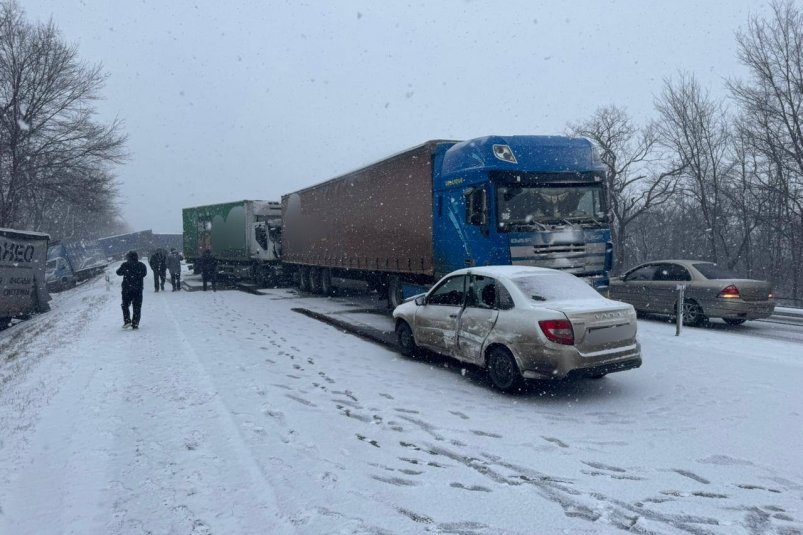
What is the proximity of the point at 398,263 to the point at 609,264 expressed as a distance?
4993mm

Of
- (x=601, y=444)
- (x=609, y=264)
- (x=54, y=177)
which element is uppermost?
(x=54, y=177)

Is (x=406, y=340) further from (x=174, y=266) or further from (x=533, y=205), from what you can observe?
(x=174, y=266)

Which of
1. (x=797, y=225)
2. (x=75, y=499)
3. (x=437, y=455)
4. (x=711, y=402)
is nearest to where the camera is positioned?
(x=75, y=499)

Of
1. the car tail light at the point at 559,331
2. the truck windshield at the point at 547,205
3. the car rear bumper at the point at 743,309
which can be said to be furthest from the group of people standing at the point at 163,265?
the car rear bumper at the point at 743,309

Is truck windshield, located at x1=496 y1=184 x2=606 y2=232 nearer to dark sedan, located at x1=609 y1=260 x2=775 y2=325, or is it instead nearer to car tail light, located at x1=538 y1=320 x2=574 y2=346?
dark sedan, located at x1=609 y1=260 x2=775 y2=325

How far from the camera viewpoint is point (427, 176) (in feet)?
39.0

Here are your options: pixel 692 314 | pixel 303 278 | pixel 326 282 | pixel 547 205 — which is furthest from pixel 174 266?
pixel 692 314

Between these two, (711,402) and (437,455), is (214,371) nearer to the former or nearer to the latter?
(437,455)

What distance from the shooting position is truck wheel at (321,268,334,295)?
62.9 ft

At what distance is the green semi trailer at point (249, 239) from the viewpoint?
2459cm

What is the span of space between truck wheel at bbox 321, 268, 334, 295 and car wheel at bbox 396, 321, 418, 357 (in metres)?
10.3

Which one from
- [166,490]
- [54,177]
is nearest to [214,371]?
[166,490]

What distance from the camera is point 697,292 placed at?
1195cm

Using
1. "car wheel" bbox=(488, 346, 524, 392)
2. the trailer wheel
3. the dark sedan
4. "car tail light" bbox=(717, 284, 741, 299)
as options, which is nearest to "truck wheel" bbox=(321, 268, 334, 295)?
the trailer wheel
